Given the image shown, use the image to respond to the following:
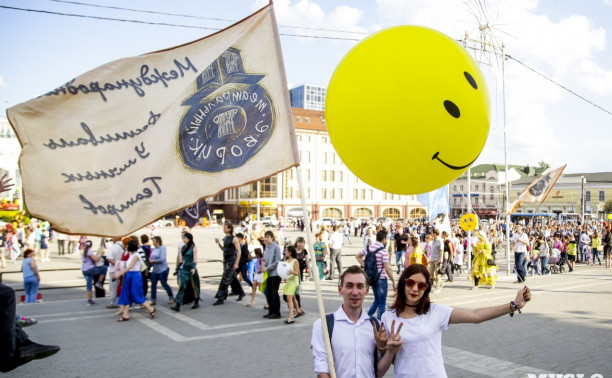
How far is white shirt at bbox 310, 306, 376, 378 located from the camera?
2.69m

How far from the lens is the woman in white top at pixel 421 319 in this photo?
9.21ft

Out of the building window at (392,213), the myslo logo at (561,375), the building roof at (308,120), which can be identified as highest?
the building roof at (308,120)

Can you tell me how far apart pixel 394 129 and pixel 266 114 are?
116cm

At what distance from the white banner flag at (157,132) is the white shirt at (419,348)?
1.42 m

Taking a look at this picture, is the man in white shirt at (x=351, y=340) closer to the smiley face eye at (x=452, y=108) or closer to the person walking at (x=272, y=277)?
the smiley face eye at (x=452, y=108)

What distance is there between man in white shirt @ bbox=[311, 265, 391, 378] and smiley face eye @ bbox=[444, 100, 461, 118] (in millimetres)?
Answer: 1265

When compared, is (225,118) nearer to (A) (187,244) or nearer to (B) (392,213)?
(A) (187,244)

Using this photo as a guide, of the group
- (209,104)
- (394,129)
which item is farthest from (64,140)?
(394,129)

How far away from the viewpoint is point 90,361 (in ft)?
21.6

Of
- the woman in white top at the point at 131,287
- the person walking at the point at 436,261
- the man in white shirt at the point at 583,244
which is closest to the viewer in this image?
the woman in white top at the point at 131,287

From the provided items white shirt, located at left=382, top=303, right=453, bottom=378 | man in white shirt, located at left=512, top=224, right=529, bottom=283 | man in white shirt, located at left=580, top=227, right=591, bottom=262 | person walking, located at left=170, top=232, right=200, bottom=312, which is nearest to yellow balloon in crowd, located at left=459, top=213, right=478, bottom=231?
man in white shirt, located at left=512, top=224, right=529, bottom=283

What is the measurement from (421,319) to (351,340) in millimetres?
500

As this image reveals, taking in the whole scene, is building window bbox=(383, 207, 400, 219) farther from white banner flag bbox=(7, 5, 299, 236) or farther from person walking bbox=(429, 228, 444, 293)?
white banner flag bbox=(7, 5, 299, 236)

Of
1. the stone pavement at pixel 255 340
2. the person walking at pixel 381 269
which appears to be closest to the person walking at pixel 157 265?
the stone pavement at pixel 255 340
